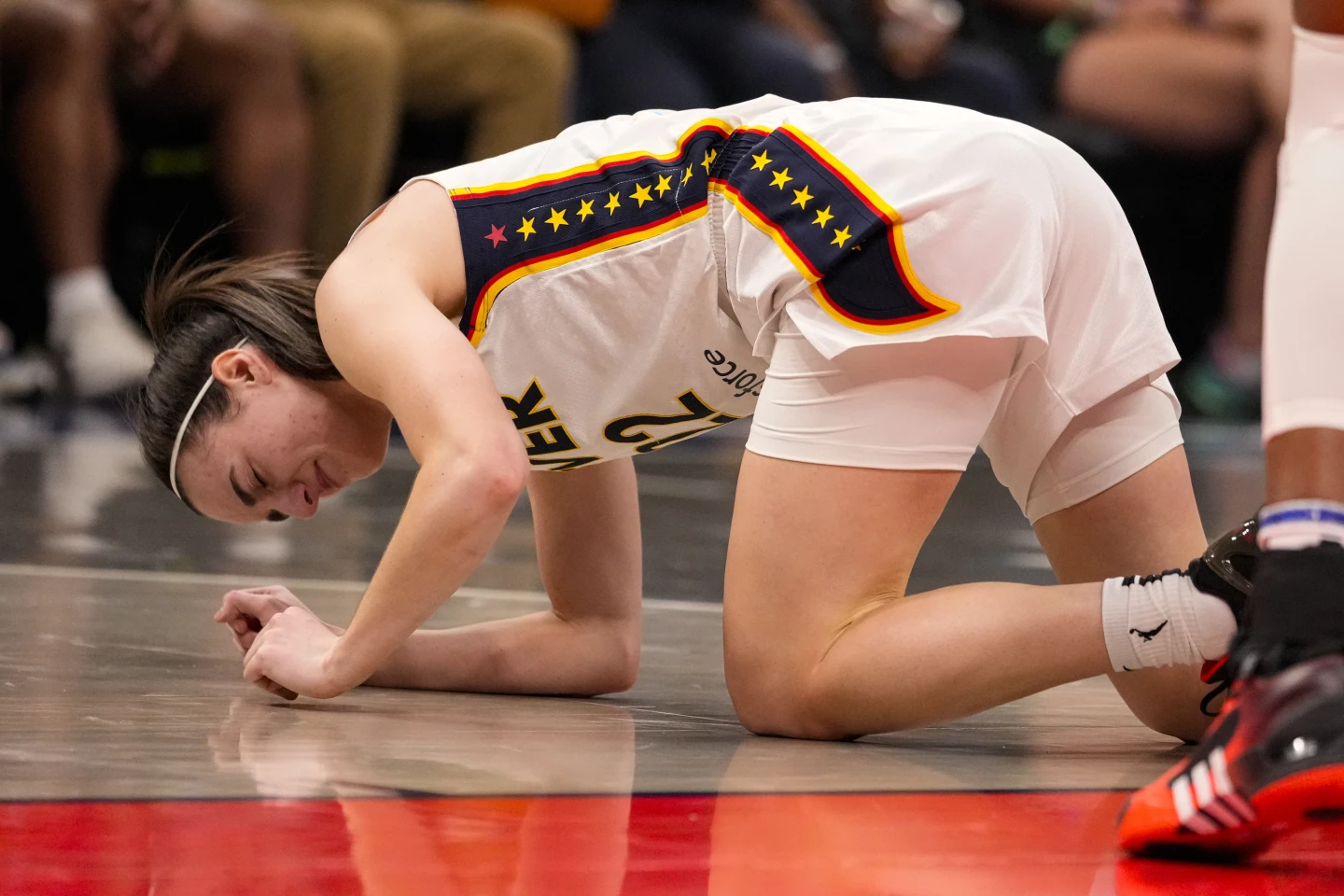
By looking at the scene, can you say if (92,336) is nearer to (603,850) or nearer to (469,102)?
(469,102)

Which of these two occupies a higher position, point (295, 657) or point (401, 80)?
point (295, 657)

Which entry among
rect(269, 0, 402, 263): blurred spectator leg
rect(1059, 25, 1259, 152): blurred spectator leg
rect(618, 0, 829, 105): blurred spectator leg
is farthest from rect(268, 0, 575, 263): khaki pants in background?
rect(1059, 25, 1259, 152): blurred spectator leg

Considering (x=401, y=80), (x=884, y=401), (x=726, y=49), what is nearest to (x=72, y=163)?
(x=401, y=80)

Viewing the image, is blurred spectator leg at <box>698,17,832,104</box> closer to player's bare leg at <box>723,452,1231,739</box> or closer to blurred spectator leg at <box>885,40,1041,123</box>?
blurred spectator leg at <box>885,40,1041,123</box>

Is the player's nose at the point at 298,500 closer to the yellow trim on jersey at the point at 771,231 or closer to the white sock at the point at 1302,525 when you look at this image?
the yellow trim on jersey at the point at 771,231

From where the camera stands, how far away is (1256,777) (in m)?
1.12

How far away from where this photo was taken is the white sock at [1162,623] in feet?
4.86

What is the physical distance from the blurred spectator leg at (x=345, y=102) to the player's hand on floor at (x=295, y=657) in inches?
150

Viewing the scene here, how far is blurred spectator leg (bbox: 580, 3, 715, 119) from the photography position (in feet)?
19.8

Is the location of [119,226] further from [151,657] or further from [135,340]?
[151,657]

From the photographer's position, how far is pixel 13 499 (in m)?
3.49

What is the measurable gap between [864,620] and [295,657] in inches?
21.6

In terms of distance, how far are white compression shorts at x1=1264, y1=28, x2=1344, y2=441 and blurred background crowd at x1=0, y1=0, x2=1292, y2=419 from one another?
→ 356 centimetres

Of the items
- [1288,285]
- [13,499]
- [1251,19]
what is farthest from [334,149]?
[1288,285]
